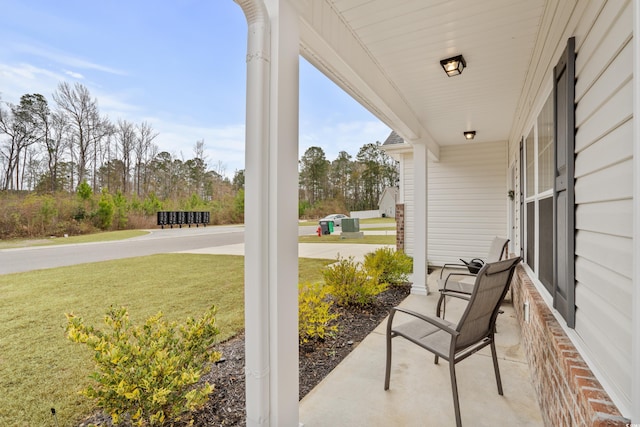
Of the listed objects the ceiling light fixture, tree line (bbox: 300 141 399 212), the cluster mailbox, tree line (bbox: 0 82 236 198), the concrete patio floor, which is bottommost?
the concrete patio floor

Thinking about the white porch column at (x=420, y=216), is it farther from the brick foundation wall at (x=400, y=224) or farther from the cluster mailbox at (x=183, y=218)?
the cluster mailbox at (x=183, y=218)

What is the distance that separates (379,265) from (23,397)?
4.17 m

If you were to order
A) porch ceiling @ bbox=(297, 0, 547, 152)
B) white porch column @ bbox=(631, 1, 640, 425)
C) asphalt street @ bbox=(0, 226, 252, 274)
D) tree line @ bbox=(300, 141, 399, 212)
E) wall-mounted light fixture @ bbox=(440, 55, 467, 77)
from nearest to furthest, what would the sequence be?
white porch column @ bbox=(631, 1, 640, 425) < porch ceiling @ bbox=(297, 0, 547, 152) < wall-mounted light fixture @ bbox=(440, 55, 467, 77) < asphalt street @ bbox=(0, 226, 252, 274) < tree line @ bbox=(300, 141, 399, 212)

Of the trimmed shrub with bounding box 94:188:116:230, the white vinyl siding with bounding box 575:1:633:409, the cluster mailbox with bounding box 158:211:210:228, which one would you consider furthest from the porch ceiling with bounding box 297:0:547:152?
the cluster mailbox with bounding box 158:211:210:228

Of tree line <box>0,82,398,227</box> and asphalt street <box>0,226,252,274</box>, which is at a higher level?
tree line <box>0,82,398,227</box>

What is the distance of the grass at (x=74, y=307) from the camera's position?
1.98 metres

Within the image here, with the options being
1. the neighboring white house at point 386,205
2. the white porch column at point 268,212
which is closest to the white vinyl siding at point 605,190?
the white porch column at point 268,212

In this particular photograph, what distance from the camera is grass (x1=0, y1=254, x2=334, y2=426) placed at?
1979 millimetres

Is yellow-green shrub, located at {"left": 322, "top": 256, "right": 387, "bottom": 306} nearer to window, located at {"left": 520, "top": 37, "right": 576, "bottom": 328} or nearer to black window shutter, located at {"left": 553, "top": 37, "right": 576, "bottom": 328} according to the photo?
window, located at {"left": 520, "top": 37, "right": 576, "bottom": 328}

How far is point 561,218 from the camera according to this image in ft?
5.47

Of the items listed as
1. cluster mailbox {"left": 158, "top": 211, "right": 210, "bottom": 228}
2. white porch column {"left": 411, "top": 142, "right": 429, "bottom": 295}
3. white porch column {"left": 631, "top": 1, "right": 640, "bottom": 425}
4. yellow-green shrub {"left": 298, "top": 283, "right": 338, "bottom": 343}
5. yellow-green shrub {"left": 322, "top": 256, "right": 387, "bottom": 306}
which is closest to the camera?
white porch column {"left": 631, "top": 1, "right": 640, "bottom": 425}

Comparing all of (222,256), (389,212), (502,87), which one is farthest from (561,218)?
(389,212)

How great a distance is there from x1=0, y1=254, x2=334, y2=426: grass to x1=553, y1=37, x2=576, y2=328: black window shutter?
2.83 metres

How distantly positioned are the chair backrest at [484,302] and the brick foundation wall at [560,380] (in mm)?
257
